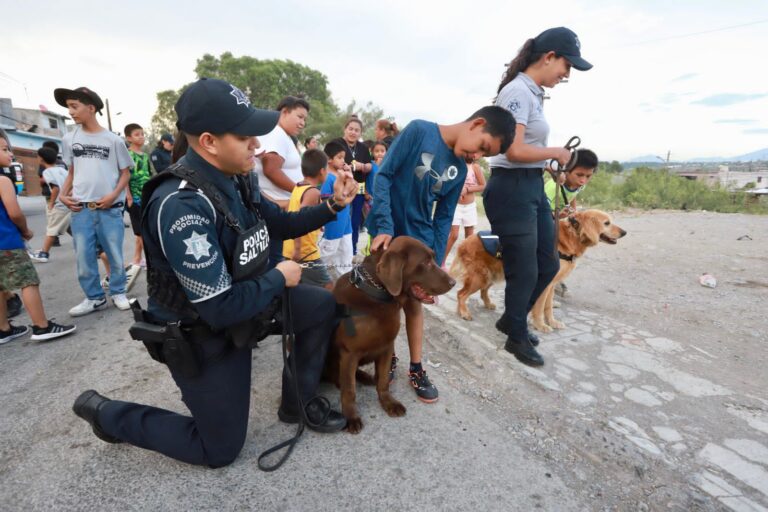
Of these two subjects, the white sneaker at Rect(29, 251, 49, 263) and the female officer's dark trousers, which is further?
the white sneaker at Rect(29, 251, 49, 263)

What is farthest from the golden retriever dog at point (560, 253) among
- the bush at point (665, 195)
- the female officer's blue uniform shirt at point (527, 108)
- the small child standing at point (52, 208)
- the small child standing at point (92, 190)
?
the bush at point (665, 195)

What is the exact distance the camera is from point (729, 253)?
22.2ft

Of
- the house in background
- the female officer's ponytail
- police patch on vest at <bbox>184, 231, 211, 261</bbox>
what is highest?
the house in background

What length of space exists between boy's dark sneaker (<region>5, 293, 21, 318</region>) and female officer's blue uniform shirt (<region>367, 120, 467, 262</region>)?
4.22m

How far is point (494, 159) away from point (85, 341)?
3.99 m

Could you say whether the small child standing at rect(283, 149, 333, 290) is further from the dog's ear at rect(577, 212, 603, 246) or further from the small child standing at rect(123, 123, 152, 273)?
the small child standing at rect(123, 123, 152, 273)

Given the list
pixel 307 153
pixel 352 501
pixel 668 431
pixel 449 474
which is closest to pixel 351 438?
pixel 352 501

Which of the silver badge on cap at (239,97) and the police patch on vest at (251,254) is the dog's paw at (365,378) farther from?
the silver badge on cap at (239,97)

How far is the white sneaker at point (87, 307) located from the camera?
13.0 feet

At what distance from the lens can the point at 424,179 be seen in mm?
2529

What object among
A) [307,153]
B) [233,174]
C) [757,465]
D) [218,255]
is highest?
[307,153]

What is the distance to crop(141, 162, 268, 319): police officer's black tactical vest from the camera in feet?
5.60

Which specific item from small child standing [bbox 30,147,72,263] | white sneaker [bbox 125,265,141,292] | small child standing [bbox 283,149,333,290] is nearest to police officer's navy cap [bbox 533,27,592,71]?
small child standing [bbox 283,149,333,290]

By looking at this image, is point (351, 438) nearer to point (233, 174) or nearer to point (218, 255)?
point (218, 255)
